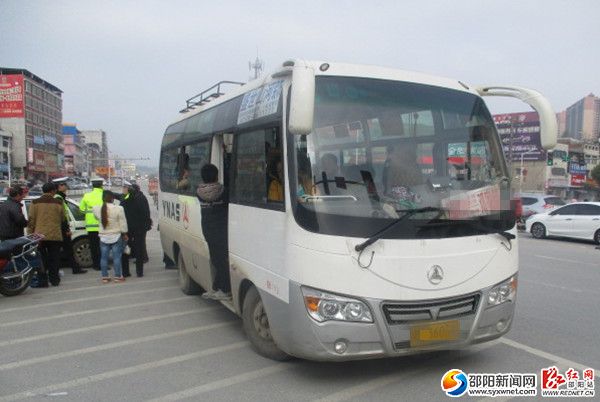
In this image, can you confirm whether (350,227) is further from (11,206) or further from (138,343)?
(11,206)

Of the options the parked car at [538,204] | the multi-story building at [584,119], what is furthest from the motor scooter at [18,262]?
the multi-story building at [584,119]

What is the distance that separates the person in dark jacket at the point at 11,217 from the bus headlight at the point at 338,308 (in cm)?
634

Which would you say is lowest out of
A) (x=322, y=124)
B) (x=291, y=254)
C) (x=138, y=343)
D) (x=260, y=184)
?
(x=138, y=343)

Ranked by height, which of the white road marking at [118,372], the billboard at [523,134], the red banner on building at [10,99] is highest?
the red banner on building at [10,99]

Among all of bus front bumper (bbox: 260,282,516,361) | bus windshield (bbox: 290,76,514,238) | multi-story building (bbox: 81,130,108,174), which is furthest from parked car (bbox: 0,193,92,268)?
multi-story building (bbox: 81,130,108,174)

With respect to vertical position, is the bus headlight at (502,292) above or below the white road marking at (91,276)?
above

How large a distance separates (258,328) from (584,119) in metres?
85.3

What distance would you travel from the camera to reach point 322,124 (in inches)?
158

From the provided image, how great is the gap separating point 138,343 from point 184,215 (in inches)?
90.7

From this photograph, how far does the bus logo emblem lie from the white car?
1458 centimetres

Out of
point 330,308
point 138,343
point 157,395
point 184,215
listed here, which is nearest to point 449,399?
point 330,308

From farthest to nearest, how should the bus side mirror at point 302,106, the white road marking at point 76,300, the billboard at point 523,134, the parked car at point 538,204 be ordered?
the billboard at point 523,134, the parked car at point 538,204, the white road marking at point 76,300, the bus side mirror at point 302,106

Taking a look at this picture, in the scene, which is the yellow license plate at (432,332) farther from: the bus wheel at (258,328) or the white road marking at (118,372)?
the white road marking at (118,372)

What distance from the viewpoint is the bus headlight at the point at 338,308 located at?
3.75 metres
